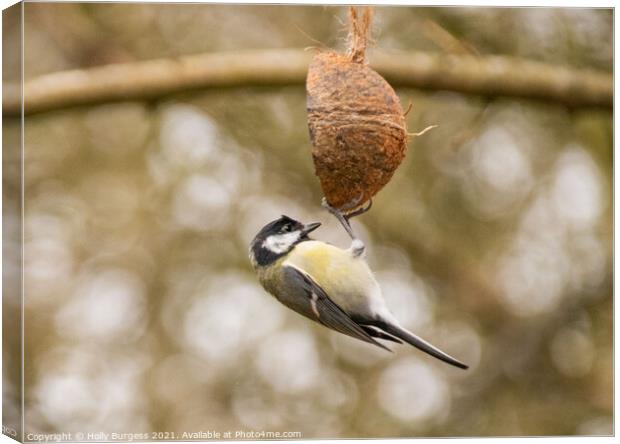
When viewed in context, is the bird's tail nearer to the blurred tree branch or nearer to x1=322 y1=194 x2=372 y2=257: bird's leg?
x1=322 y1=194 x2=372 y2=257: bird's leg

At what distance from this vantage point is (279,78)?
11.5 ft

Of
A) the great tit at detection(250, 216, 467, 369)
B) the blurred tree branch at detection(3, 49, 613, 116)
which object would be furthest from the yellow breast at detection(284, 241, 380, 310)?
the blurred tree branch at detection(3, 49, 613, 116)

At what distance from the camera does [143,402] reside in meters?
4.34

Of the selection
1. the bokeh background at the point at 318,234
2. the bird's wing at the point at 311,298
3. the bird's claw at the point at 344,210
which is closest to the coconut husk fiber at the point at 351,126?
the bird's claw at the point at 344,210

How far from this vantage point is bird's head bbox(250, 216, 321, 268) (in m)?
3.03

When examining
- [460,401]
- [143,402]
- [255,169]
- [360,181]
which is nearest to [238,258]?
[255,169]

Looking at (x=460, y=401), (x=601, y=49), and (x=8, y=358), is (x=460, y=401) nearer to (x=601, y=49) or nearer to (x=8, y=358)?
(x=601, y=49)

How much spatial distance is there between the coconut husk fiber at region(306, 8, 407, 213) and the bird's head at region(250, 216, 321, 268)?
223 millimetres

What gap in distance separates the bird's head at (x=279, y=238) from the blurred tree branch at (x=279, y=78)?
662 mm

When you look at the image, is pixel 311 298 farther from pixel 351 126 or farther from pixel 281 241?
pixel 351 126

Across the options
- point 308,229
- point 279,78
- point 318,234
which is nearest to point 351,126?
point 308,229

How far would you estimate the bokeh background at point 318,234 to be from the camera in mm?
3973

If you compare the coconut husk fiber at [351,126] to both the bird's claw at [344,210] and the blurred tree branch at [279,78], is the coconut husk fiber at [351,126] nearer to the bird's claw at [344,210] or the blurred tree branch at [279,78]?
the bird's claw at [344,210]

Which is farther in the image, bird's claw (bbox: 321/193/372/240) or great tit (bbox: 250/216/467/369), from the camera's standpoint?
great tit (bbox: 250/216/467/369)
